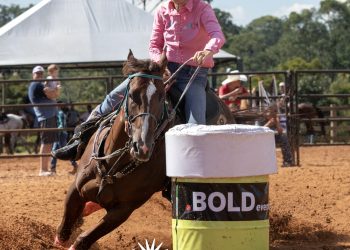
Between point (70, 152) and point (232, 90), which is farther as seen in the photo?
point (232, 90)

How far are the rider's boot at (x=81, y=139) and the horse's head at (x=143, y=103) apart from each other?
1.23 m

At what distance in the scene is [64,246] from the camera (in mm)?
7461

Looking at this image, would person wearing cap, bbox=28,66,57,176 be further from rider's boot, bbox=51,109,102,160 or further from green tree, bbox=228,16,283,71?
green tree, bbox=228,16,283,71

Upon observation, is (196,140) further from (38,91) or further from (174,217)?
(38,91)

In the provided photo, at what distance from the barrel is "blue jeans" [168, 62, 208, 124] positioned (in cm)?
208

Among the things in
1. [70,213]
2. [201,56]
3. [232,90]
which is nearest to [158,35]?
[201,56]

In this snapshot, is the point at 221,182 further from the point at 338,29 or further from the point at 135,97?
the point at 338,29

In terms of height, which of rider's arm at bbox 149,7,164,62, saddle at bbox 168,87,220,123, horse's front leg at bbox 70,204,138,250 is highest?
rider's arm at bbox 149,7,164,62

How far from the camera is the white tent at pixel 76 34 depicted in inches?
784

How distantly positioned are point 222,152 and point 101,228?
6.47 feet

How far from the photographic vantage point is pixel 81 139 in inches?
303

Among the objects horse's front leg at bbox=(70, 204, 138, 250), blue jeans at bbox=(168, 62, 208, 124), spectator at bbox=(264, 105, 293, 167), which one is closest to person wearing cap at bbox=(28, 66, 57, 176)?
spectator at bbox=(264, 105, 293, 167)

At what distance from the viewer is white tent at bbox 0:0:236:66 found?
19.9 metres

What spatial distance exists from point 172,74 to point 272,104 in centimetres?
789
